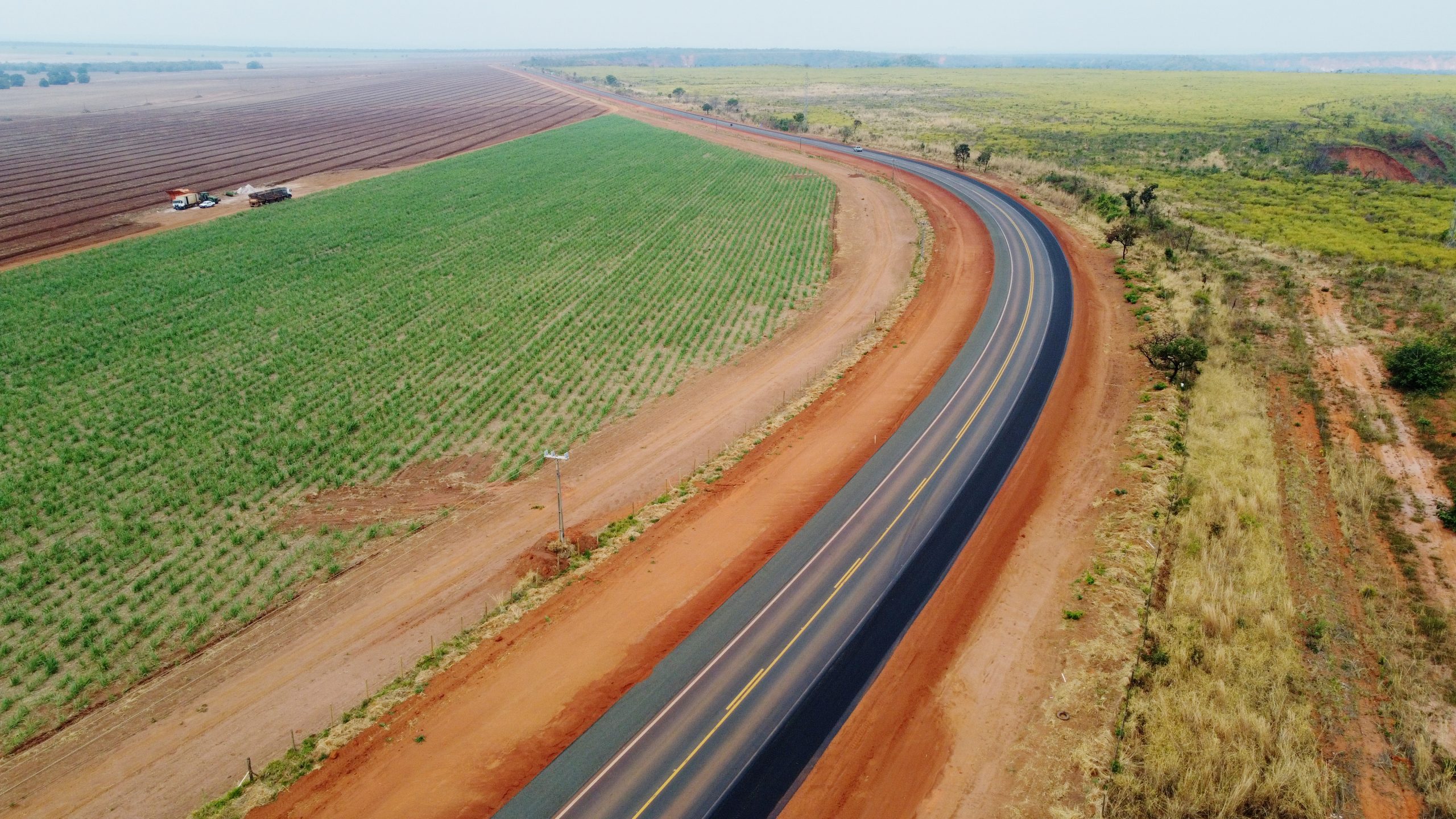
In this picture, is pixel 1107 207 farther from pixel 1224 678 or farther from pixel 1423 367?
pixel 1224 678

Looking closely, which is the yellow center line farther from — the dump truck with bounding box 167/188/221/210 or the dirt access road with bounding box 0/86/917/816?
the dump truck with bounding box 167/188/221/210

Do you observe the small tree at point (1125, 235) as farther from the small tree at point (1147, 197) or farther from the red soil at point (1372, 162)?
the red soil at point (1372, 162)

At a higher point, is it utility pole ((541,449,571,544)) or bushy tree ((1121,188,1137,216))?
bushy tree ((1121,188,1137,216))

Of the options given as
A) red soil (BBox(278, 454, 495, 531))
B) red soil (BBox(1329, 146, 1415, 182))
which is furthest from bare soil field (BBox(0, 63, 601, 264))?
red soil (BBox(1329, 146, 1415, 182))

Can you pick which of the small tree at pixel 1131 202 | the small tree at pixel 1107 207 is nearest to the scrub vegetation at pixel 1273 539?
the small tree at pixel 1107 207

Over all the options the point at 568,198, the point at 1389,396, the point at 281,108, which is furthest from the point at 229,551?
the point at 281,108

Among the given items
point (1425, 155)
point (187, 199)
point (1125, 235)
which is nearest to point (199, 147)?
point (187, 199)
